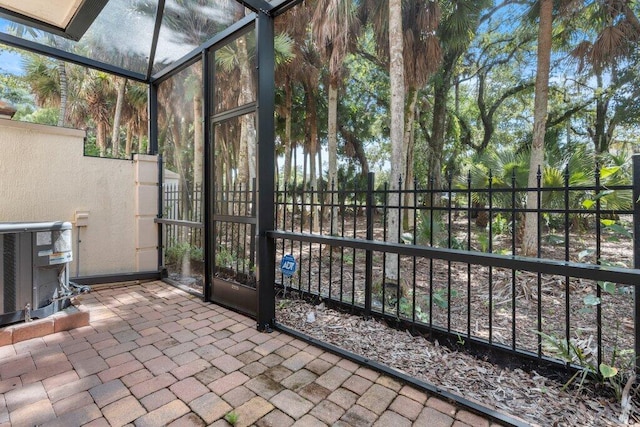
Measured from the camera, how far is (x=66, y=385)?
1.84 metres

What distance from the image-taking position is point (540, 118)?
17.0ft

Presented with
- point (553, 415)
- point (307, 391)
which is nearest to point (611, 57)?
point (553, 415)

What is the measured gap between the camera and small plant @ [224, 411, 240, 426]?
5.09 feet

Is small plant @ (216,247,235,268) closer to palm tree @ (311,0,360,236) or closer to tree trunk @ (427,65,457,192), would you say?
palm tree @ (311,0,360,236)

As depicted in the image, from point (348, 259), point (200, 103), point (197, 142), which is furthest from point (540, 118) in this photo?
point (197, 142)

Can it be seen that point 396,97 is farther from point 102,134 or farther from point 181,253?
point 102,134

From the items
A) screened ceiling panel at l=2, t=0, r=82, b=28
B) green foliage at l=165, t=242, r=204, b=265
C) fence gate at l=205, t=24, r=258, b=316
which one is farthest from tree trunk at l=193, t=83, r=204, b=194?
screened ceiling panel at l=2, t=0, r=82, b=28

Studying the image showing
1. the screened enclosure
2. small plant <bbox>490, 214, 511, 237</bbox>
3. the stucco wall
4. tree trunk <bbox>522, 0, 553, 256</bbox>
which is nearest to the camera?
the screened enclosure

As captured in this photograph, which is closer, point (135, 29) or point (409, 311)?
point (409, 311)

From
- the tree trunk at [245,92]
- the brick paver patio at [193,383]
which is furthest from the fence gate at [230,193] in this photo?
the brick paver patio at [193,383]

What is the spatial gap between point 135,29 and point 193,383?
166 inches

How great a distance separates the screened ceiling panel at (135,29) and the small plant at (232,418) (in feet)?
11.0

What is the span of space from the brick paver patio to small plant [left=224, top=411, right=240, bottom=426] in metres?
0.02

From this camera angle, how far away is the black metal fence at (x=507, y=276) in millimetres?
1767
